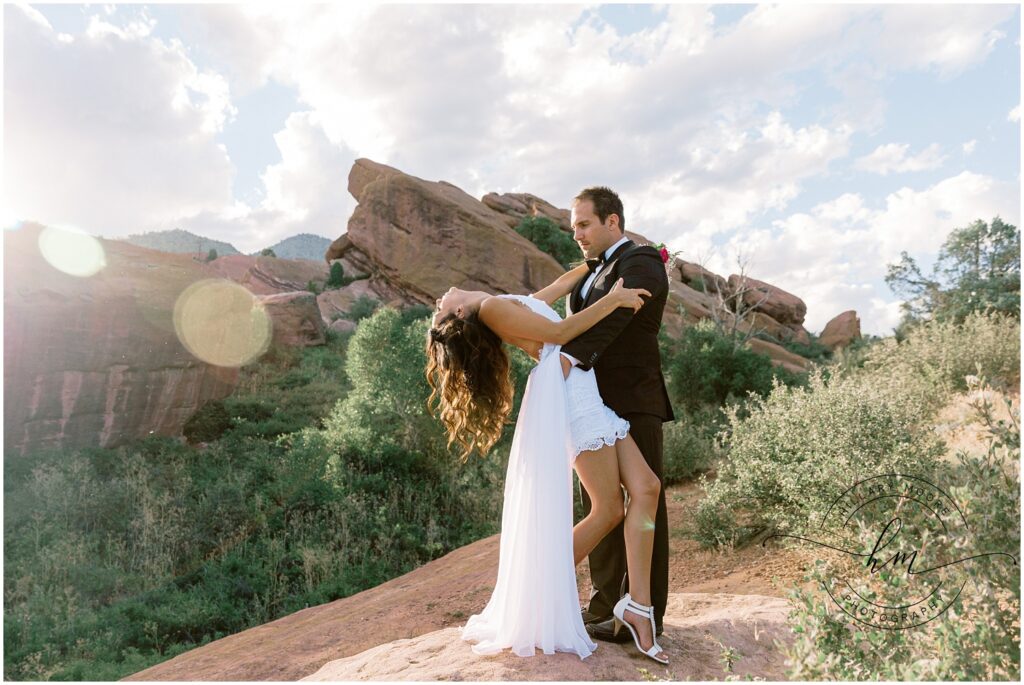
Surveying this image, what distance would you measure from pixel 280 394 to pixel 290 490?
5.93 m

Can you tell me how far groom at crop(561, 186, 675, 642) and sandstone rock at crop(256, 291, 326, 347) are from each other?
15939mm

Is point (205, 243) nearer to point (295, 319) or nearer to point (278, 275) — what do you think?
point (278, 275)

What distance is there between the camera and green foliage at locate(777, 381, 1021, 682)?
248 cm

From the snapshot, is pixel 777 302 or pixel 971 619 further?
pixel 777 302

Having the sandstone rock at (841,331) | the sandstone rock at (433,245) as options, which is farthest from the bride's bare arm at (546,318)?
the sandstone rock at (841,331)

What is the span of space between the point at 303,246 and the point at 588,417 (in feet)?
384

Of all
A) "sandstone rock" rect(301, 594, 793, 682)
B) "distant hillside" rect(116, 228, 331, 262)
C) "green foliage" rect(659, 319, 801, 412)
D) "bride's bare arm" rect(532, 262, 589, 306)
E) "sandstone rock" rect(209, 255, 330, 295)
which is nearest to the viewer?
"sandstone rock" rect(301, 594, 793, 682)

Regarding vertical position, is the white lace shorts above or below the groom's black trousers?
above

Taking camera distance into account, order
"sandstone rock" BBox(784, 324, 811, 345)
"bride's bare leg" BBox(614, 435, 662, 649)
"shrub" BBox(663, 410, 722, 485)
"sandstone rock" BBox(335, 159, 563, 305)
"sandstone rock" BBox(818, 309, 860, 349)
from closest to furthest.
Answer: "bride's bare leg" BBox(614, 435, 662, 649) → "shrub" BBox(663, 410, 722, 485) → "sandstone rock" BBox(335, 159, 563, 305) → "sandstone rock" BBox(784, 324, 811, 345) → "sandstone rock" BBox(818, 309, 860, 349)

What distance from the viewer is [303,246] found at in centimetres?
11400

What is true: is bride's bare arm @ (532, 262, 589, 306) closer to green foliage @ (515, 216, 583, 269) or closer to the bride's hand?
the bride's hand

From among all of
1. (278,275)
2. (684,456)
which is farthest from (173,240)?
(684,456)

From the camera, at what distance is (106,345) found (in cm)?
1170

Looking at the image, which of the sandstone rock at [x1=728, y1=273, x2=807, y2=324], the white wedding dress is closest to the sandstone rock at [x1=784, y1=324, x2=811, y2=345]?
the sandstone rock at [x1=728, y1=273, x2=807, y2=324]
